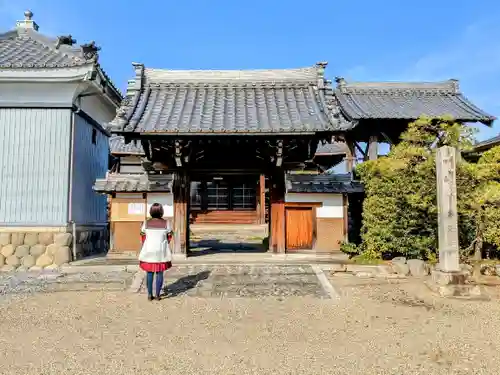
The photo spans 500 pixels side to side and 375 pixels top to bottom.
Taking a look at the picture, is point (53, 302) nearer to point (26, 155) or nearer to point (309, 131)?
point (26, 155)

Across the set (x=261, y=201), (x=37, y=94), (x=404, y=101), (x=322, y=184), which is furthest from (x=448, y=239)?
(x=261, y=201)

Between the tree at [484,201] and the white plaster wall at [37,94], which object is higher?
the white plaster wall at [37,94]

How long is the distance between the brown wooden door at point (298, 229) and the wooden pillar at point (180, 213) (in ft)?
8.74

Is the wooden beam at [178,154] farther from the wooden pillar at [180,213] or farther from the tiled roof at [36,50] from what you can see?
the tiled roof at [36,50]

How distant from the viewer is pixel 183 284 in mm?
7766

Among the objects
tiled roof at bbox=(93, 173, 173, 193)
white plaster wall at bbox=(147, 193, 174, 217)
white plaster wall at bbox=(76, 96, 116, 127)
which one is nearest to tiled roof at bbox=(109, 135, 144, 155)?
white plaster wall at bbox=(76, 96, 116, 127)

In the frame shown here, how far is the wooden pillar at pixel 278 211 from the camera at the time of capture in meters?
10.1

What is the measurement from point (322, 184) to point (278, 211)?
54.0 inches

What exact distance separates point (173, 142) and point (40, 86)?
397cm

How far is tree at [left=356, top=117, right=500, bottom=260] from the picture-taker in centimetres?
819

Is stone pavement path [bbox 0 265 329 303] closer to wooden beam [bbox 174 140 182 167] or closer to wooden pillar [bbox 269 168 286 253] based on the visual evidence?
wooden pillar [bbox 269 168 286 253]

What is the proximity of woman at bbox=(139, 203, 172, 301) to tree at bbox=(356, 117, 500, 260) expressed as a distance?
5.36 meters

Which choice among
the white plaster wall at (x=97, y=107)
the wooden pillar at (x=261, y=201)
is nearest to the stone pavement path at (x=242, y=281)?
the white plaster wall at (x=97, y=107)

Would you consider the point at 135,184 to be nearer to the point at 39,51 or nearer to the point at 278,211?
the point at 278,211
